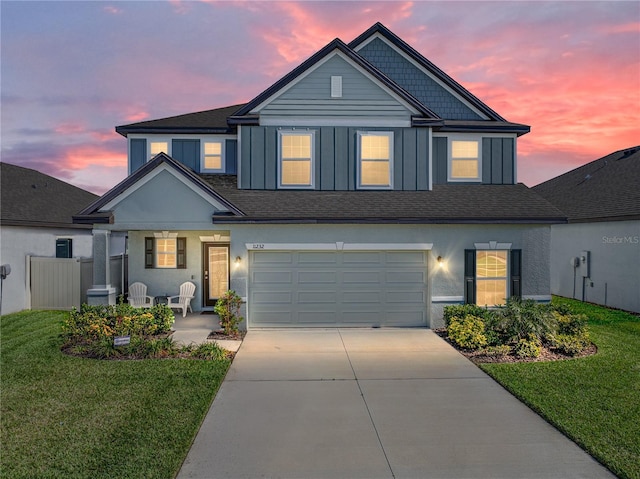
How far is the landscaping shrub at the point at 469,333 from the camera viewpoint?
9.34 m

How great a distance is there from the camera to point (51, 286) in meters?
14.0

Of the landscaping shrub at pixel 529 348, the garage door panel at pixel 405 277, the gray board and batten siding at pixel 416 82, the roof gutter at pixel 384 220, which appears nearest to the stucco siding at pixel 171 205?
the roof gutter at pixel 384 220

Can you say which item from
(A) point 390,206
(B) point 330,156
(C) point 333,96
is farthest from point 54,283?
(A) point 390,206

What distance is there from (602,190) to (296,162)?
14.9 metres

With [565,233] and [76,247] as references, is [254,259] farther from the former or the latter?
[565,233]

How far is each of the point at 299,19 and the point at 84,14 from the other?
755 centimetres

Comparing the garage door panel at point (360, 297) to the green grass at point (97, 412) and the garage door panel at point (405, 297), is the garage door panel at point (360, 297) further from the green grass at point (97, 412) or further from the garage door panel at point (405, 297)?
the green grass at point (97, 412)

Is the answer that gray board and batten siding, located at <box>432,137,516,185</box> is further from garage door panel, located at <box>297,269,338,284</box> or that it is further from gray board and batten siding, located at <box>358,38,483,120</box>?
garage door panel, located at <box>297,269,338,284</box>

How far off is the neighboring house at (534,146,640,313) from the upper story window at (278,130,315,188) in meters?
12.0

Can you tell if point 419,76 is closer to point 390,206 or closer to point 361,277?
point 390,206

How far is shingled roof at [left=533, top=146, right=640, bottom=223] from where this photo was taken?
15438 millimetres

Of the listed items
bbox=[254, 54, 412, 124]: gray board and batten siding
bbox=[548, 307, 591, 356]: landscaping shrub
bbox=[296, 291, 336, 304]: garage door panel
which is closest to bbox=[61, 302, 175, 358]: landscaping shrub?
A: bbox=[296, 291, 336, 304]: garage door panel

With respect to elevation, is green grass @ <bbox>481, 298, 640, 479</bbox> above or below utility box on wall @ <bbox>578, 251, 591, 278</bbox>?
below

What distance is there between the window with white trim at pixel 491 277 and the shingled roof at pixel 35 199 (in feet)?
50.4
